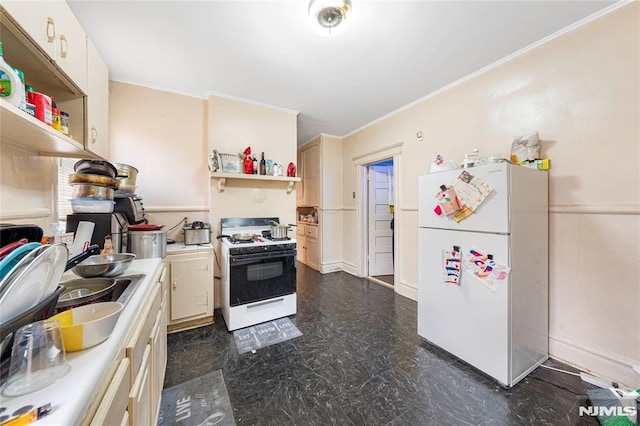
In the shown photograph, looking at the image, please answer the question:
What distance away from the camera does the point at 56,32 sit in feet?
3.88

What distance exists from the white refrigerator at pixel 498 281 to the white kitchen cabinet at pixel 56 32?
2.54m

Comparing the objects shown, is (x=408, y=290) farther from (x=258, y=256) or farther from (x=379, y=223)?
(x=258, y=256)

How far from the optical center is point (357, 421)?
55.5 inches

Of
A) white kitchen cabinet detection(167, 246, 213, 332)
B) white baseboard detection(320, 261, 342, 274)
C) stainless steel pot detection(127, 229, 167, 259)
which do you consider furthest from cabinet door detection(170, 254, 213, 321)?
white baseboard detection(320, 261, 342, 274)

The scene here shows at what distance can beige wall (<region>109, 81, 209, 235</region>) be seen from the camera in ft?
8.32

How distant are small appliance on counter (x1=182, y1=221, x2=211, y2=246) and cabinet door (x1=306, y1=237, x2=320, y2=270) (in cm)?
223

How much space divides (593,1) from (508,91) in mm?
679

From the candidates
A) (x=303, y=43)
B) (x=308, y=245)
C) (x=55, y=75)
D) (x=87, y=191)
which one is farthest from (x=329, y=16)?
(x=308, y=245)

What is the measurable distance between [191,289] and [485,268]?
2.66 meters

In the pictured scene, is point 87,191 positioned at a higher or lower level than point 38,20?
lower

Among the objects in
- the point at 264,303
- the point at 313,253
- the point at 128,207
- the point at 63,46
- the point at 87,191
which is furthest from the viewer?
the point at 313,253

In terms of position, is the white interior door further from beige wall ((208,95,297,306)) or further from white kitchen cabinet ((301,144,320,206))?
beige wall ((208,95,297,306))

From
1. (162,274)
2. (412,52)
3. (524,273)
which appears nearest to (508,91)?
(412,52)

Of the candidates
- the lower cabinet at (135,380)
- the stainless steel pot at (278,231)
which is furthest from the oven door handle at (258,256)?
the lower cabinet at (135,380)
